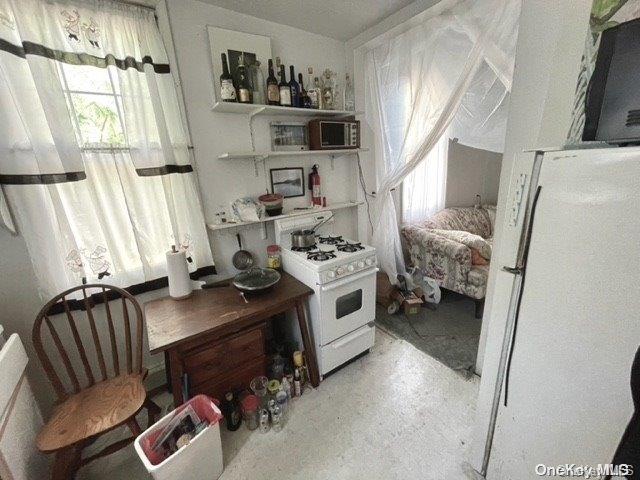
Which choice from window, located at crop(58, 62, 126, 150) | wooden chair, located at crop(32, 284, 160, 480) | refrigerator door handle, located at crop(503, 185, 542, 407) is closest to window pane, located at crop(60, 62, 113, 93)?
window, located at crop(58, 62, 126, 150)

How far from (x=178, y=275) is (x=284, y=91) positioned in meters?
1.37

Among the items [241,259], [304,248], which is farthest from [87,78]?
Result: [304,248]

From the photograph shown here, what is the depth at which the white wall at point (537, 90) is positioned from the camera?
109 centimetres

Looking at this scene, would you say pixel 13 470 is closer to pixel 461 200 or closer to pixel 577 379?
pixel 577 379

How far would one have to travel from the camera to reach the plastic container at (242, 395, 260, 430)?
1.54 metres

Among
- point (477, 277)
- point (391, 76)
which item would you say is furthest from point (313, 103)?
point (477, 277)

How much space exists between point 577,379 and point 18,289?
2361mm

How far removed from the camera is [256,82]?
1.80 metres

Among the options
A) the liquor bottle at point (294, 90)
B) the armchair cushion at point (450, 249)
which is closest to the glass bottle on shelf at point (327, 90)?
the liquor bottle at point (294, 90)

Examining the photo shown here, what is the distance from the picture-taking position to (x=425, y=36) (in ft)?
6.01

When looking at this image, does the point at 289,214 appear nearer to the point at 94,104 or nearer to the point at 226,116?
the point at 226,116

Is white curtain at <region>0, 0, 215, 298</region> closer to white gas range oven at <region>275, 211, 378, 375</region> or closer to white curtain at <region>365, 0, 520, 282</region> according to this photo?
white gas range oven at <region>275, 211, 378, 375</region>

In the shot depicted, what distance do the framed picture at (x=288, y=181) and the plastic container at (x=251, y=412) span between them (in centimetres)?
143

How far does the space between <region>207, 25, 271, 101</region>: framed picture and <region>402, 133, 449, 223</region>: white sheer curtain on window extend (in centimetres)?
183
